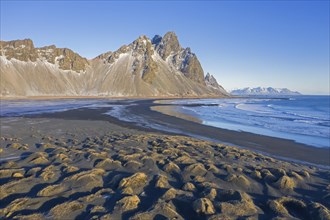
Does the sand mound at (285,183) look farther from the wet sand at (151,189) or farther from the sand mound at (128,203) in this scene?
the sand mound at (128,203)

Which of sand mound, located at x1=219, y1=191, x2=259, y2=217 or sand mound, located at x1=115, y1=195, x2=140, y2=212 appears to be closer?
sand mound, located at x1=219, y1=191, x2=259, y2=217

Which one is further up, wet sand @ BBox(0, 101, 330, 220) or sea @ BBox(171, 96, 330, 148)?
wet sand @ BBox(0, 101, 330, 220)

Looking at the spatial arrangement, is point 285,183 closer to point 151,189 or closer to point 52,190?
point 151,189

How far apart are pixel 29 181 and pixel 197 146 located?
11.6 meters

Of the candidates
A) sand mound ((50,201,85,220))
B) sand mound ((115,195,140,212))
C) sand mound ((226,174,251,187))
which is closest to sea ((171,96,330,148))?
sand mound ((226,174,251,187))

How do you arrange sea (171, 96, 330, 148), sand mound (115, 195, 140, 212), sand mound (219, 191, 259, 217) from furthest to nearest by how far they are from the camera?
sea (171, 96, 330, 148) → sand mound (115, 195, 140, 212) → sand mound (219, 191, 259, 217)

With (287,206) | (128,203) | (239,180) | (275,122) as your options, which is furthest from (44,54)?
(287,206)

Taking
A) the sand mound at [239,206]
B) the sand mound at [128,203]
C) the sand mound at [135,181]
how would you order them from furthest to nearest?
the sand mound at [135,181], the sand mound at [128,203], the sand mound at [239,206]

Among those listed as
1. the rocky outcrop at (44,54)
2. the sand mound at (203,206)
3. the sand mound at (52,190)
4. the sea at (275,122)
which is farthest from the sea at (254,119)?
the rocky outcrop at (44,54)

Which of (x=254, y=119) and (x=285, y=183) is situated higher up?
(x=285, y=183)

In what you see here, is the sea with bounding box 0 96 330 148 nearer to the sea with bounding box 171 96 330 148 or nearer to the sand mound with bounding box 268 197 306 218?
the sea with bounding box 171 96 330 148

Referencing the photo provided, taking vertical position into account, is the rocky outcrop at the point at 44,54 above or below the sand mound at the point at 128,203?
above

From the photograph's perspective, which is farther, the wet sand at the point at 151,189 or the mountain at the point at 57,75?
the mountain at the point at 57,75

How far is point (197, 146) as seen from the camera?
19781 mm
